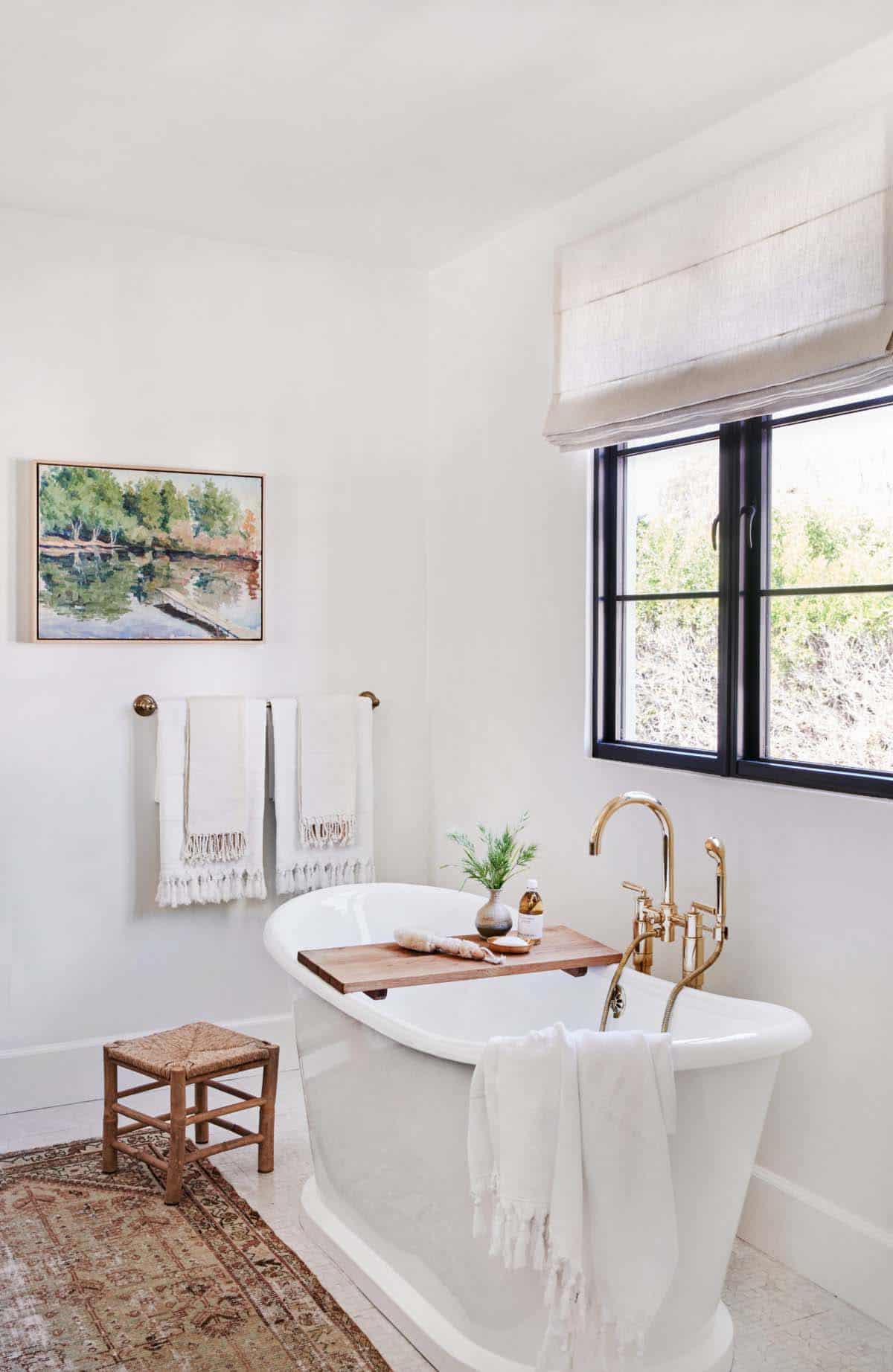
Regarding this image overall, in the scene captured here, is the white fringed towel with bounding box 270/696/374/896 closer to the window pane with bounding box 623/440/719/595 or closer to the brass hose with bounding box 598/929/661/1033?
the window pane with bounding box 623/440/719/595


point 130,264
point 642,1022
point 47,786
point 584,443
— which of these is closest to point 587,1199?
point 642,1022

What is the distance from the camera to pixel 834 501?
268 cm

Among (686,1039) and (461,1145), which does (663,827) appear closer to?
(686,1039)

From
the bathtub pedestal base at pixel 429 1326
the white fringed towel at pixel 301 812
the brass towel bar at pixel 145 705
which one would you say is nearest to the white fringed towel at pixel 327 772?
the white fringed towel at pixel 301 812

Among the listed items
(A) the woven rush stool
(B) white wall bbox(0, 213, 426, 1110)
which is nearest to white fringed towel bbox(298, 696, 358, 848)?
(B) white wall bbox(0, 213, 426, 1110)

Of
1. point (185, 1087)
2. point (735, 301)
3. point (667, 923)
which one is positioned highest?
point (735, 301)

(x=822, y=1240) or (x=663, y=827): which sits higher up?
(x=663, y=827)

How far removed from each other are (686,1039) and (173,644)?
6.82 ft

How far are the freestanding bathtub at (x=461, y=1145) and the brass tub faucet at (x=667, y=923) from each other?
38 mm

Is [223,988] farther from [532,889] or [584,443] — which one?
[584,443]

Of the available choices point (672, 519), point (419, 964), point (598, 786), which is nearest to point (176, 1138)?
point (419, 964)

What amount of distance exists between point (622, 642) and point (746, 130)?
1264 millimetres

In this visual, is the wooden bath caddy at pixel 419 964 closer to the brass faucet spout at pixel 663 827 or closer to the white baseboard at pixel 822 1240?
the brass faucet spout at pixel 663 827

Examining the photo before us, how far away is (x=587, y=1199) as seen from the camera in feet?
6.43
